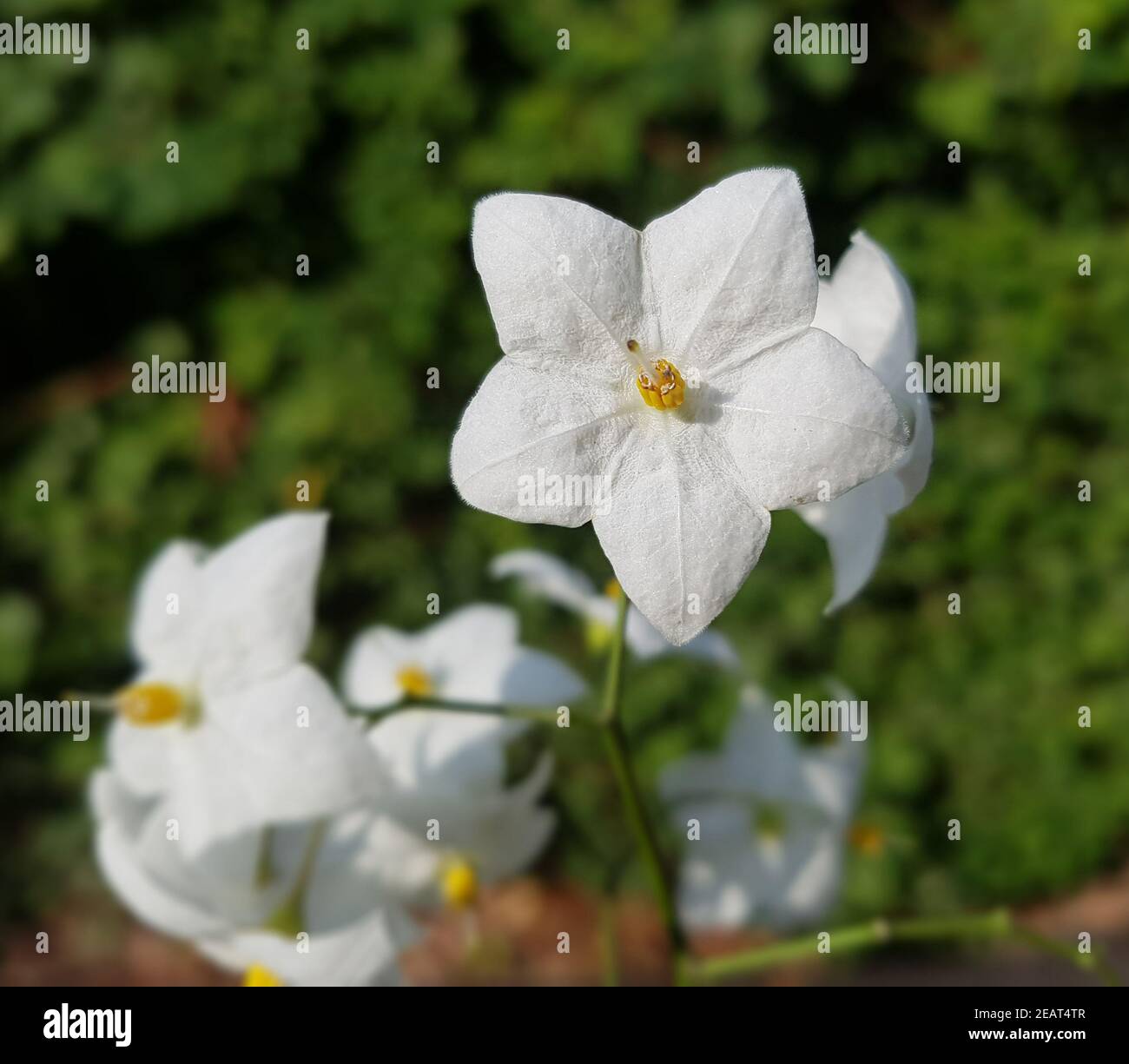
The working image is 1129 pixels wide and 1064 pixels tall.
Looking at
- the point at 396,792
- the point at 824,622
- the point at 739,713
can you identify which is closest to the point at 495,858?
the point at 396,792

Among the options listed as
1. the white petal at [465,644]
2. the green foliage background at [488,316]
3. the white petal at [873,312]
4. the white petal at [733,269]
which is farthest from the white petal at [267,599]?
the green foliage background at [488,316]

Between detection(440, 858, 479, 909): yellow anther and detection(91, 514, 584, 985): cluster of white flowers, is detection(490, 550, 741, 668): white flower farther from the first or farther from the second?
detection(440, 858, 479, 909): yellow anther

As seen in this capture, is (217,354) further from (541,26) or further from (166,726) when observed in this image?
(166,726)

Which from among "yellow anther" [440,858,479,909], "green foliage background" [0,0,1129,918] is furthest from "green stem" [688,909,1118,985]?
"green foliage background" [0,0,1129,918]

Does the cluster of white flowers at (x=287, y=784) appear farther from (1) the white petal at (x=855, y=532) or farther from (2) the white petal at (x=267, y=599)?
(1) the white petal at (x=855, y=532)

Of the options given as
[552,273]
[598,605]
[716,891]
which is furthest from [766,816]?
[552,273]

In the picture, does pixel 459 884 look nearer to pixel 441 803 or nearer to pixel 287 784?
pixel 441 803

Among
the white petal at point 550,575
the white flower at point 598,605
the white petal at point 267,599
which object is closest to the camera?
the white petal at point 267,599

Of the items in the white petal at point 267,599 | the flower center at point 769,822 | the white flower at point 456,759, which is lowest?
the flower center at point 769,822
